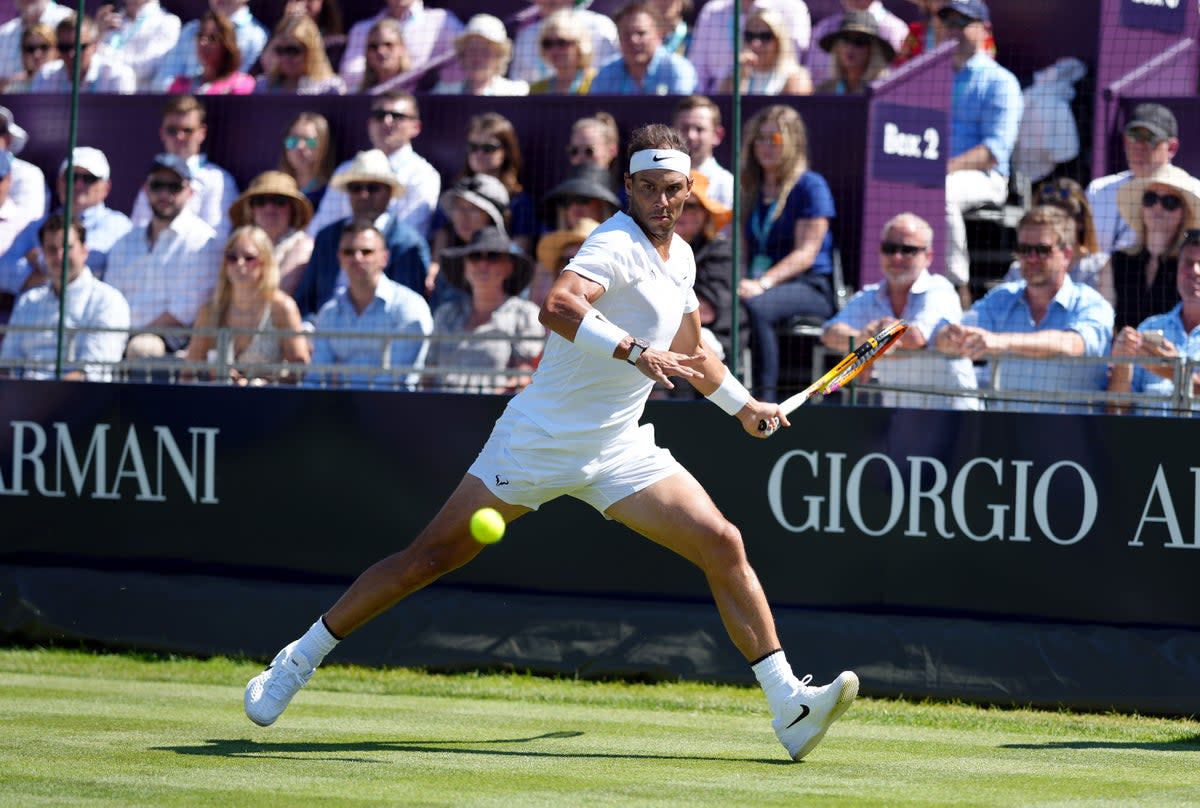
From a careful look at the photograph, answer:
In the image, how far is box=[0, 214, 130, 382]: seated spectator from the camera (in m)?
10.4

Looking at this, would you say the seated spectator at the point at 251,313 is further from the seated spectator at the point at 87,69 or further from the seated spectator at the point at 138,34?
the seated spectator at the point at 138,34

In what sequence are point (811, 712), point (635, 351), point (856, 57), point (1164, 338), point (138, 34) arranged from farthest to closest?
point (138, 34)
point (856, 57)
point (1164, 338)
point (811, 712)
point (635, 351)

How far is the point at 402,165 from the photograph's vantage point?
11031mm

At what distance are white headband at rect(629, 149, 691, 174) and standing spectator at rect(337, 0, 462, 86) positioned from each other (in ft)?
19.4

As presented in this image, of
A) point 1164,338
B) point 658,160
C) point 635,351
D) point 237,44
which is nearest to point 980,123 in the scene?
point 1164,338

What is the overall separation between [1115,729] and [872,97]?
3788 millimetres

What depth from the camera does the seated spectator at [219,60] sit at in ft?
41.3

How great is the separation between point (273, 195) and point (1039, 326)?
15.9 feet

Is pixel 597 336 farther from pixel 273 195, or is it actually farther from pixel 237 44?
pixel 237 44


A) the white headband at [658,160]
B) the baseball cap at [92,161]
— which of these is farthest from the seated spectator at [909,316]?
the baseball cap at [92,161]

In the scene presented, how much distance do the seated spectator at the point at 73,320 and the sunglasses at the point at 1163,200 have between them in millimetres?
5671

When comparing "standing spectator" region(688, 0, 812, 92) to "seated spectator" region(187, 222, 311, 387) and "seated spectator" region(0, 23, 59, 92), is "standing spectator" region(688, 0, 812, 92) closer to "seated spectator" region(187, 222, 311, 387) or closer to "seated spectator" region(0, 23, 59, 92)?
"seated spectator" region(187, 222, 311, 387)

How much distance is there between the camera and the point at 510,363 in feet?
32.2

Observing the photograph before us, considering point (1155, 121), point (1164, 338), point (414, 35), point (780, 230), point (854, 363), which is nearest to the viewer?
point (854, 363)
